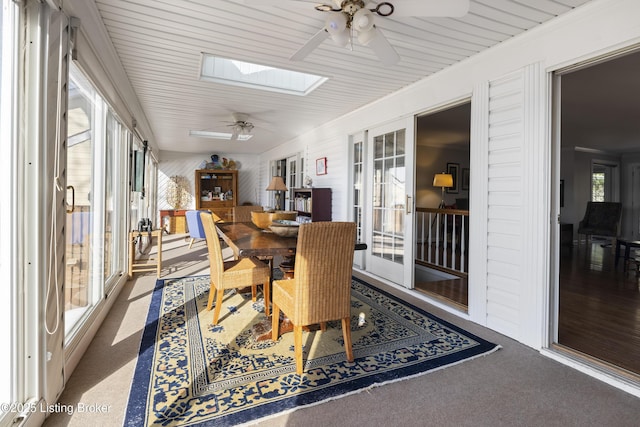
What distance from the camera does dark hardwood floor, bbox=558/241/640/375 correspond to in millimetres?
2318

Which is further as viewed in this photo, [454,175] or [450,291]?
[454,175]

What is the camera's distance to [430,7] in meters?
1.71

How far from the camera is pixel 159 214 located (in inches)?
349

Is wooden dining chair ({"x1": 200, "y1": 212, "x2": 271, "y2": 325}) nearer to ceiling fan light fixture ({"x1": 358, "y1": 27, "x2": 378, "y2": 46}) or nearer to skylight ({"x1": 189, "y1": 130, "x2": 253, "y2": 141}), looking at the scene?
ceiling fan light fixture ({"x1": 358, "y1": 27, "x2": 378, "y2": 46})

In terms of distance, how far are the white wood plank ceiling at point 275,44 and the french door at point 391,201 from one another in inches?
22.9

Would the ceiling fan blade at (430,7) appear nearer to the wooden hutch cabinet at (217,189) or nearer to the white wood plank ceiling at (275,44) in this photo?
the white wood plank ceiling at (275,44)

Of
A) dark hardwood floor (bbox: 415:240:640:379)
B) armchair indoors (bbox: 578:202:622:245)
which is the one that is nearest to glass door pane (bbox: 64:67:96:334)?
dark hardwood floor (bbox: 415:240:640:379)

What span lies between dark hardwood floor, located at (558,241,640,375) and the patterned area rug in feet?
2.40

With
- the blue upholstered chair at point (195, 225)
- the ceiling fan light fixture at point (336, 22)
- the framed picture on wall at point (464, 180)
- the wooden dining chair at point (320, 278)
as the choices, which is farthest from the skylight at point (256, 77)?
the framed picture on wall at point (464, 180)

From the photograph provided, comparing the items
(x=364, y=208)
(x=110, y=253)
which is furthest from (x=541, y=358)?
(x=110, y=253)

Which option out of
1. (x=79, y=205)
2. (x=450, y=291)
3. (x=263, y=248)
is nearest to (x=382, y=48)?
(x=263, y=248)

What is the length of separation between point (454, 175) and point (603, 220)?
3.03m

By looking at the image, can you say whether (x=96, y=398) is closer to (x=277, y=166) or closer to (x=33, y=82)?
(x=33, y=82)

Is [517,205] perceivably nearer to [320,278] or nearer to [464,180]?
[320,278]
